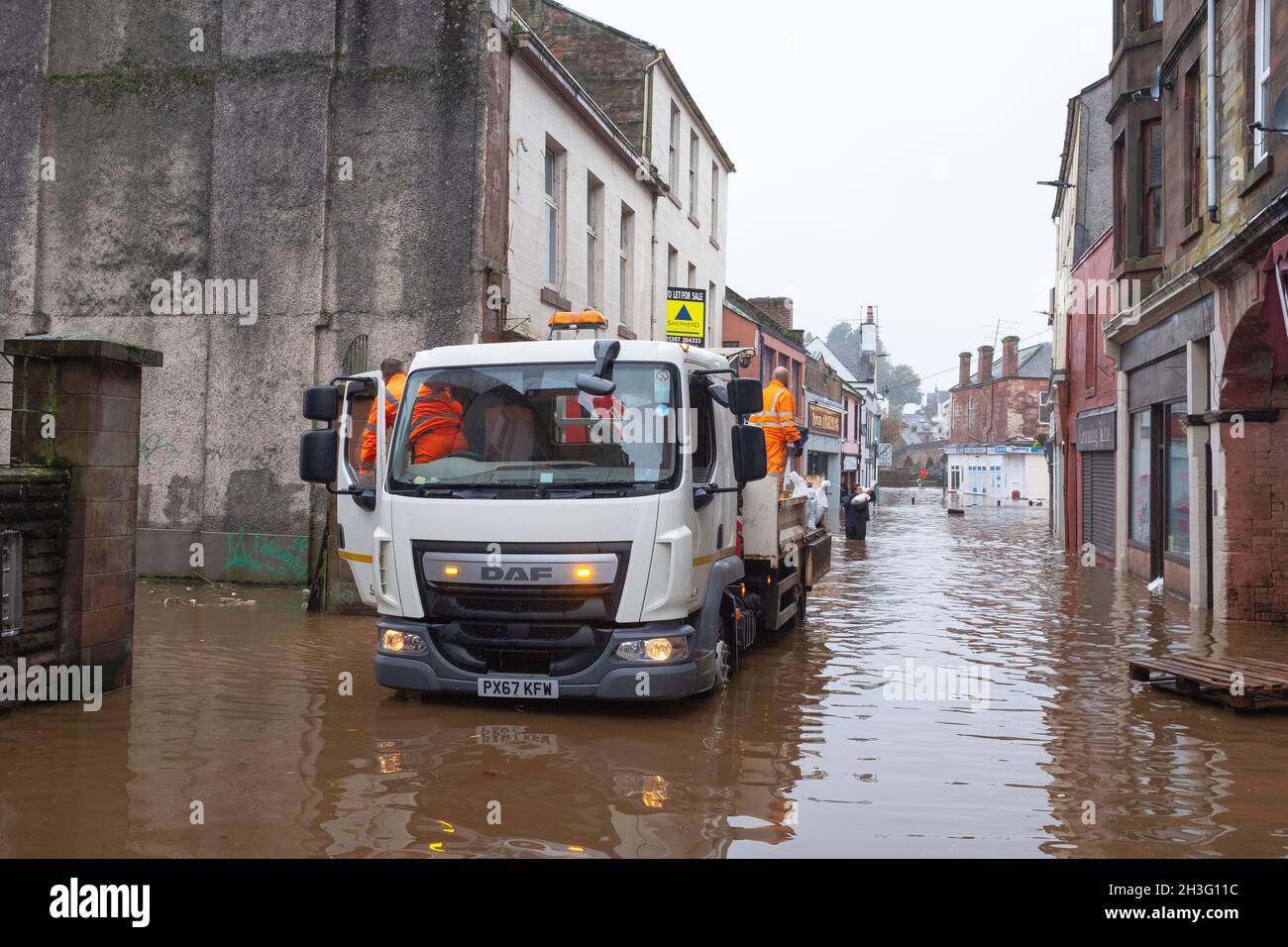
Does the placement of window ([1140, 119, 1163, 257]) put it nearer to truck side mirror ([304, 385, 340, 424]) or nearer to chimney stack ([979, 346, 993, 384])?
truck side mirror ([304, 385, 340, 424])

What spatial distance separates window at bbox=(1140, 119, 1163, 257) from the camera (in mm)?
16828

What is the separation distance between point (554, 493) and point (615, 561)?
56cm

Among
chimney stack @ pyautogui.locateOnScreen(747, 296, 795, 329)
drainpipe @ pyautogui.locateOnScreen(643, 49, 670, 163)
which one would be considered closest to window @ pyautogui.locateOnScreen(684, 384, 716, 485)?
drainpipe @ pyautogui.locateOnScreen(643, 49, 670, 163)

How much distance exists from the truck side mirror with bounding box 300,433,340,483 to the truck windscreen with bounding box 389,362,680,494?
0.53 m

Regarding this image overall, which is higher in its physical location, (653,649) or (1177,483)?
(1177,483)

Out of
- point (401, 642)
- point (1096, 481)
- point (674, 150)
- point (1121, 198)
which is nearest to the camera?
point (401, 642)

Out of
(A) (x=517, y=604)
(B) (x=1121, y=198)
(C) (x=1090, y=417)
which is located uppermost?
(B) (x=1121, y=198)

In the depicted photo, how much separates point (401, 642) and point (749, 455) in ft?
8.50

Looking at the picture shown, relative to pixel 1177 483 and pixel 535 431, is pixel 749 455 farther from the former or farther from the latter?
pixel 1177 483

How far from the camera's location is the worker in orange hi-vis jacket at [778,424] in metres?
10.2

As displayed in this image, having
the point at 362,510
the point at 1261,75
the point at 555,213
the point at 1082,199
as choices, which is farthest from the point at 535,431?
the point at 1082,199

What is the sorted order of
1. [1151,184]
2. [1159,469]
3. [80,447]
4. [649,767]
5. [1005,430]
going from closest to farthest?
[649,767], [80,447], [1151,184], [1159,469], [1005,430]

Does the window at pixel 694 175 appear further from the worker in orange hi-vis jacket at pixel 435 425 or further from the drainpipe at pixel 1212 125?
the worker in orange hi-vis jacket at pixel 435 425

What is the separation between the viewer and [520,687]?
7.09m
